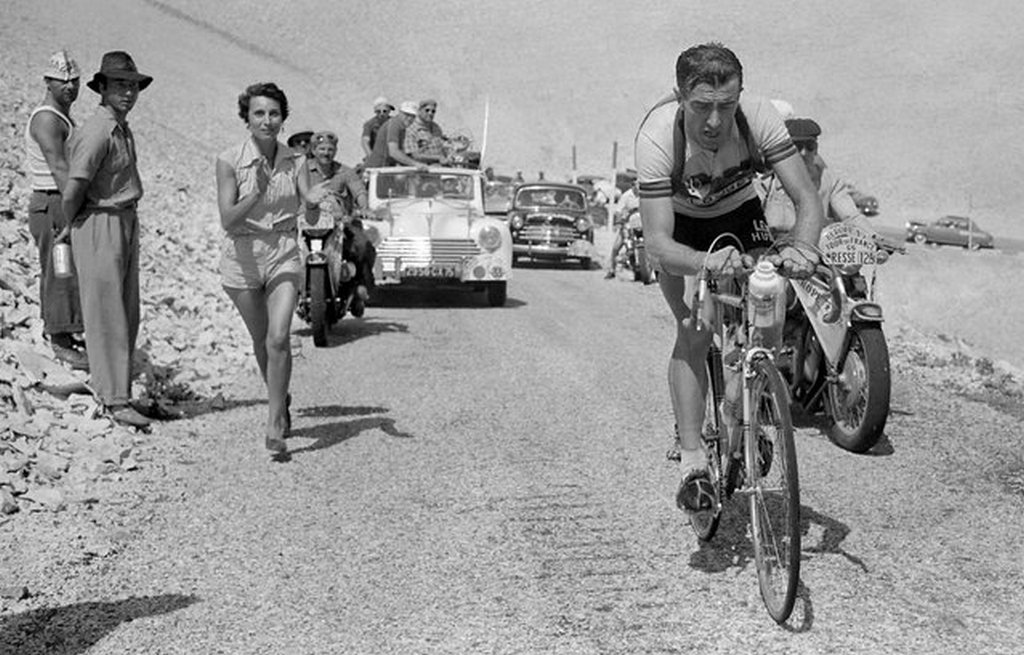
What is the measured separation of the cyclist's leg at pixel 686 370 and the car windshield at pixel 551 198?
63.4 feet

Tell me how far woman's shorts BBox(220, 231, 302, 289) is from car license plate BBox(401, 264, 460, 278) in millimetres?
7424

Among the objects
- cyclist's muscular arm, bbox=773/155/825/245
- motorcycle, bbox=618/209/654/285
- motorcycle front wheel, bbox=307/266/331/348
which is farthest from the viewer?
motorcycle, bbox=618/209/654/285

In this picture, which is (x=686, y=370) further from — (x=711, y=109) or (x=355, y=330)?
(x=355, y=330)

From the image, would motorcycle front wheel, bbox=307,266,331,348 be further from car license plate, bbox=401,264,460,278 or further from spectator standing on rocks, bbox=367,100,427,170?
spectator standing on rocks, bbox=367,100,427,170

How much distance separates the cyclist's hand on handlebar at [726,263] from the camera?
436cm

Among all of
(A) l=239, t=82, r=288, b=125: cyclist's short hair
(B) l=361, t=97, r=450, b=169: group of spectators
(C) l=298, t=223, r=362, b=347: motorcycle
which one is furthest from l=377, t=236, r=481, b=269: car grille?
(A) l=239, t=82, r=288, b=125: cyclist's short hair

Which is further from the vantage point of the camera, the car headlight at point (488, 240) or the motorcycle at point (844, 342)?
the car headlight at point (488, 240)

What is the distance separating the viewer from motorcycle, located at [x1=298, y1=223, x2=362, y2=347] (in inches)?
450

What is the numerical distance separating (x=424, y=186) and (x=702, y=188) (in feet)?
36.8

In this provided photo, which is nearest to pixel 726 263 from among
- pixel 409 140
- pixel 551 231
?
pixel 409 140

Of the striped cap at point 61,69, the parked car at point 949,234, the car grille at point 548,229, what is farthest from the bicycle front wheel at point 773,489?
the parked car at point 949,234

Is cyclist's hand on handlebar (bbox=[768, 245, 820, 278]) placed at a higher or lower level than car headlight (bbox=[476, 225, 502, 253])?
higher

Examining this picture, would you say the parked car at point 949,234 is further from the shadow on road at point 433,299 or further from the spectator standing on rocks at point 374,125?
the shadow on road at point 433,299

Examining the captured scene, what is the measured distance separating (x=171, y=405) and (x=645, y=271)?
37.0 feet
